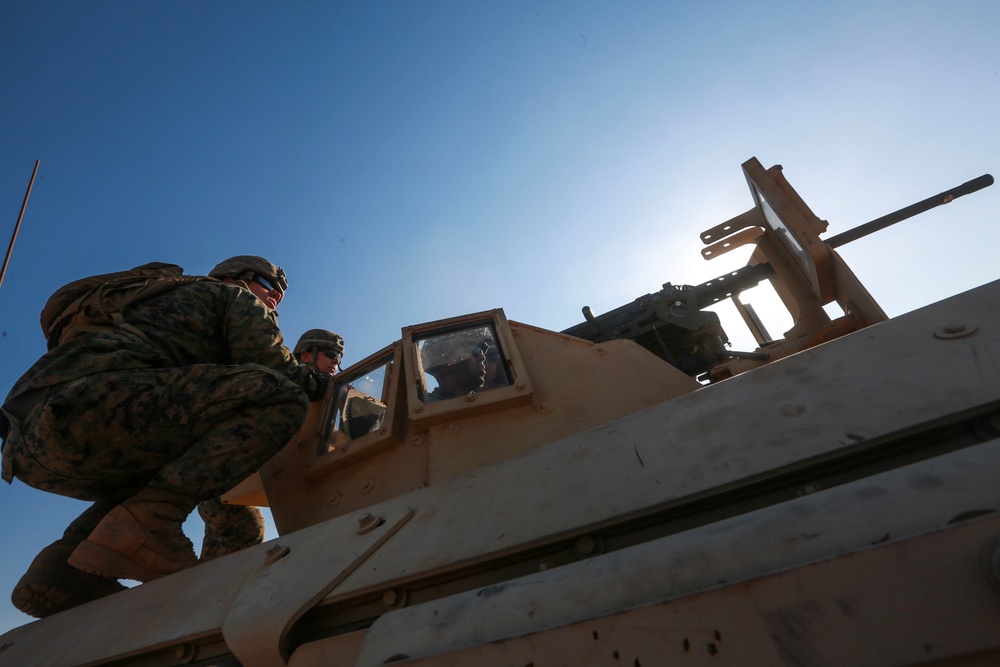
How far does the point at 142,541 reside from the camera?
2.02 m

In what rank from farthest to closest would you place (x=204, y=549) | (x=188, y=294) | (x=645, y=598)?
(x=204, y=549) → (x=188, y=294) → (x=645, y=598)

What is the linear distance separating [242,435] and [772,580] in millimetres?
1968

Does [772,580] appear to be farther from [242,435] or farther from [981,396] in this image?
[242,435]

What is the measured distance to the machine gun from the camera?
8.68ft

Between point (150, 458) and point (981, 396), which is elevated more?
point (150, 458)

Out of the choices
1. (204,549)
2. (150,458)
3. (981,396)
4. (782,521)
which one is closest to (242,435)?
(150,458)

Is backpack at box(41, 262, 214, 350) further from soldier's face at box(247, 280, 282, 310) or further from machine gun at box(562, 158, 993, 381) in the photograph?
machine gun at box(562, 158, 993, 381)

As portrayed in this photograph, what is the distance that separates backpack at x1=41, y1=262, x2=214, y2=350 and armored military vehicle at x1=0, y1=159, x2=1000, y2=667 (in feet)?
3.49

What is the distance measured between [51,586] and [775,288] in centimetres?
370

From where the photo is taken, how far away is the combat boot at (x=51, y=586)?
87.1 inches

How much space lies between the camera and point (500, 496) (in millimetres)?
1582

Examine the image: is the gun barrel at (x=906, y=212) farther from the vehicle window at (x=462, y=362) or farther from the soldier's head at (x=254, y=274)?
the soldier's head at (x=254, y=274)

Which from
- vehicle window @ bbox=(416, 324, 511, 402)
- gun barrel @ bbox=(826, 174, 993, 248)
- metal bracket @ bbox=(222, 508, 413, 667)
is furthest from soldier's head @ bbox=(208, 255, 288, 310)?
gun barrel @ bbox=(826, 174, 993, 248)

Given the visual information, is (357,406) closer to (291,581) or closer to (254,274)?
(254,274)
